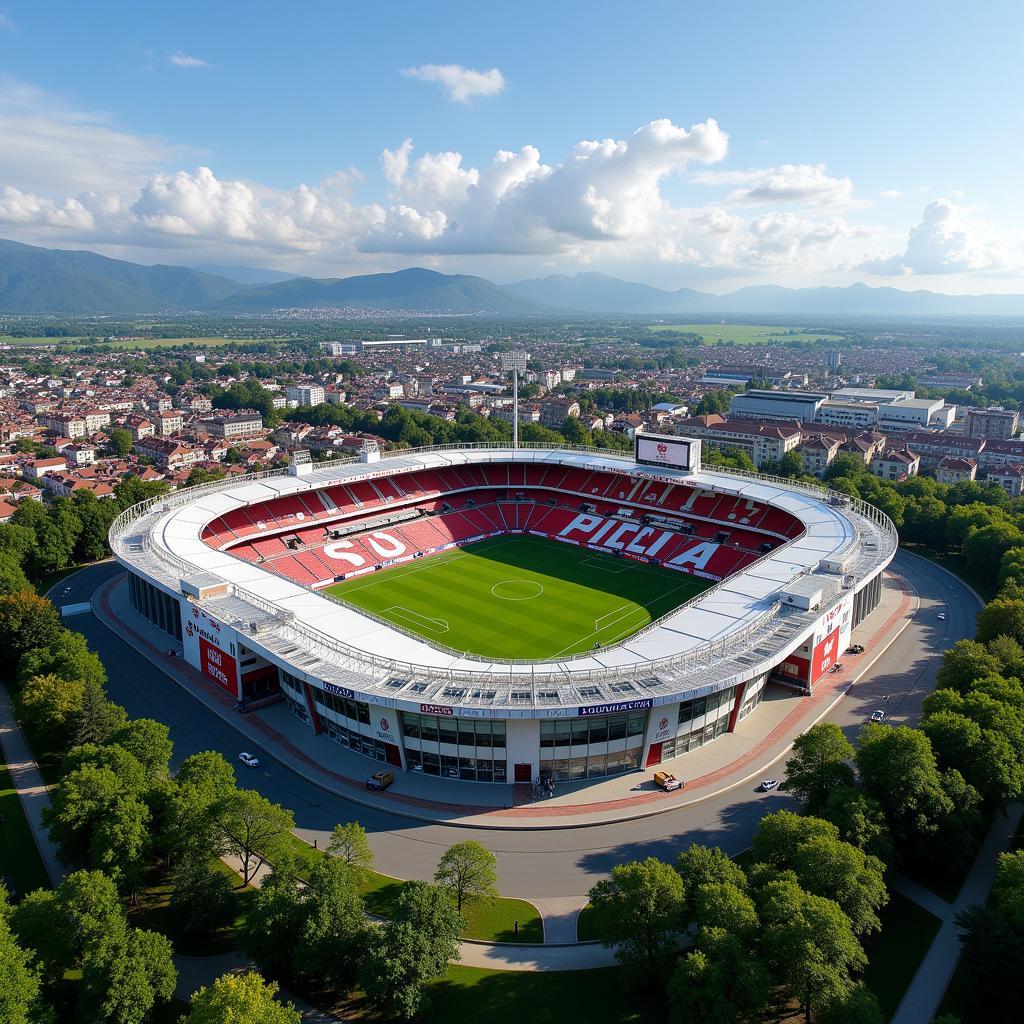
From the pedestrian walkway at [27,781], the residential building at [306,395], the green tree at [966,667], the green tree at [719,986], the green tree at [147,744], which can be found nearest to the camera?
the green tree at [719,986]

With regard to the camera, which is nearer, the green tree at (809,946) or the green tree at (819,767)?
the green tree at (809,946)

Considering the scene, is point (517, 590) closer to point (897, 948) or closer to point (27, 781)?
point (27, 781)

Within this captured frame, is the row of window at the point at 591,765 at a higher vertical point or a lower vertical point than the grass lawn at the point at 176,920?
higher

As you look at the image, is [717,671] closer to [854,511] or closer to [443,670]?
[443,670]

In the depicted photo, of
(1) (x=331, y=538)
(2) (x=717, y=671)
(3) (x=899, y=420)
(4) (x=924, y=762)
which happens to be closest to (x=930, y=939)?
(4) (x=924, y=762)

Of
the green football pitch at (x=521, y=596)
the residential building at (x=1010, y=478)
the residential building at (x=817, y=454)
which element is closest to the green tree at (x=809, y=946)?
the green football pitch at (x=521, y=596)

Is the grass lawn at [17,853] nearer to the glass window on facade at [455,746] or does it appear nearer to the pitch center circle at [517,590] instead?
the glass window on facade at [455,746]
